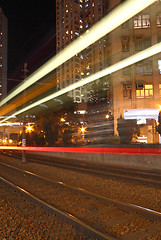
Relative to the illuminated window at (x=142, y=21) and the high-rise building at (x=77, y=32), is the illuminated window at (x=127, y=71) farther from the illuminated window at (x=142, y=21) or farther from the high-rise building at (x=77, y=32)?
the high-rise building at (x=77, y=32)

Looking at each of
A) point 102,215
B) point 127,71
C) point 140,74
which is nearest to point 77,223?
point 102,215

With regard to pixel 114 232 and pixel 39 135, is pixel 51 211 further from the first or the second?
pixel 39 135

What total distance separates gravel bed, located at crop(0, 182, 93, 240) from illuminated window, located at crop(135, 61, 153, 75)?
27444 millimetres

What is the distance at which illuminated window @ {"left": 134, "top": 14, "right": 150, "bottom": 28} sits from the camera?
30511mm

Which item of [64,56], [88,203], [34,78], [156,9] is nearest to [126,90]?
[156,9]

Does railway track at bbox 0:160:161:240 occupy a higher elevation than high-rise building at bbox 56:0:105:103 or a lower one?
lower

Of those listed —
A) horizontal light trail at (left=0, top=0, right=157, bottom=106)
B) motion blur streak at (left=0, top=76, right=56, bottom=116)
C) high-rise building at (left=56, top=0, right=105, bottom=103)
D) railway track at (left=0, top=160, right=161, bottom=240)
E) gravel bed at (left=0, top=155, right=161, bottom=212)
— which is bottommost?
gravel bed at (left=0, top=155, right=161, bottom=212)

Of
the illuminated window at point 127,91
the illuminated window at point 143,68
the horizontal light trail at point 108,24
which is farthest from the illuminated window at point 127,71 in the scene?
the horizontal light trail at point 108,24

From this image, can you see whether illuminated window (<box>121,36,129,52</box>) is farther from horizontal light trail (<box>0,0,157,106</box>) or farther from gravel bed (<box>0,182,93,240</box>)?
gravel bed (<box>0,182,93,240</box>)

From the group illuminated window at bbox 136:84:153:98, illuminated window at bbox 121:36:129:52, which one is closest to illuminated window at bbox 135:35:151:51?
illuminated window at bbox 121:36:129:52

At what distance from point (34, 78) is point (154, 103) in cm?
1676

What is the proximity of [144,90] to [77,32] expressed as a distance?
395 ft

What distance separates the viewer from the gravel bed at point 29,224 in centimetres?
445

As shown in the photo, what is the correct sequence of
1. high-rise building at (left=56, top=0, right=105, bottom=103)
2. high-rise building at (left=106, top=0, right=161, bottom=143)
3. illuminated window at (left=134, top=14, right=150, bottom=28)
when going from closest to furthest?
high-rise building at (left=106, top=0, right=161, bottom=143) → illuminated window at (left=134, top=14, right=150, bottom=28) → high-rise building at (left=56, top=0, right=105, bottom=103)
